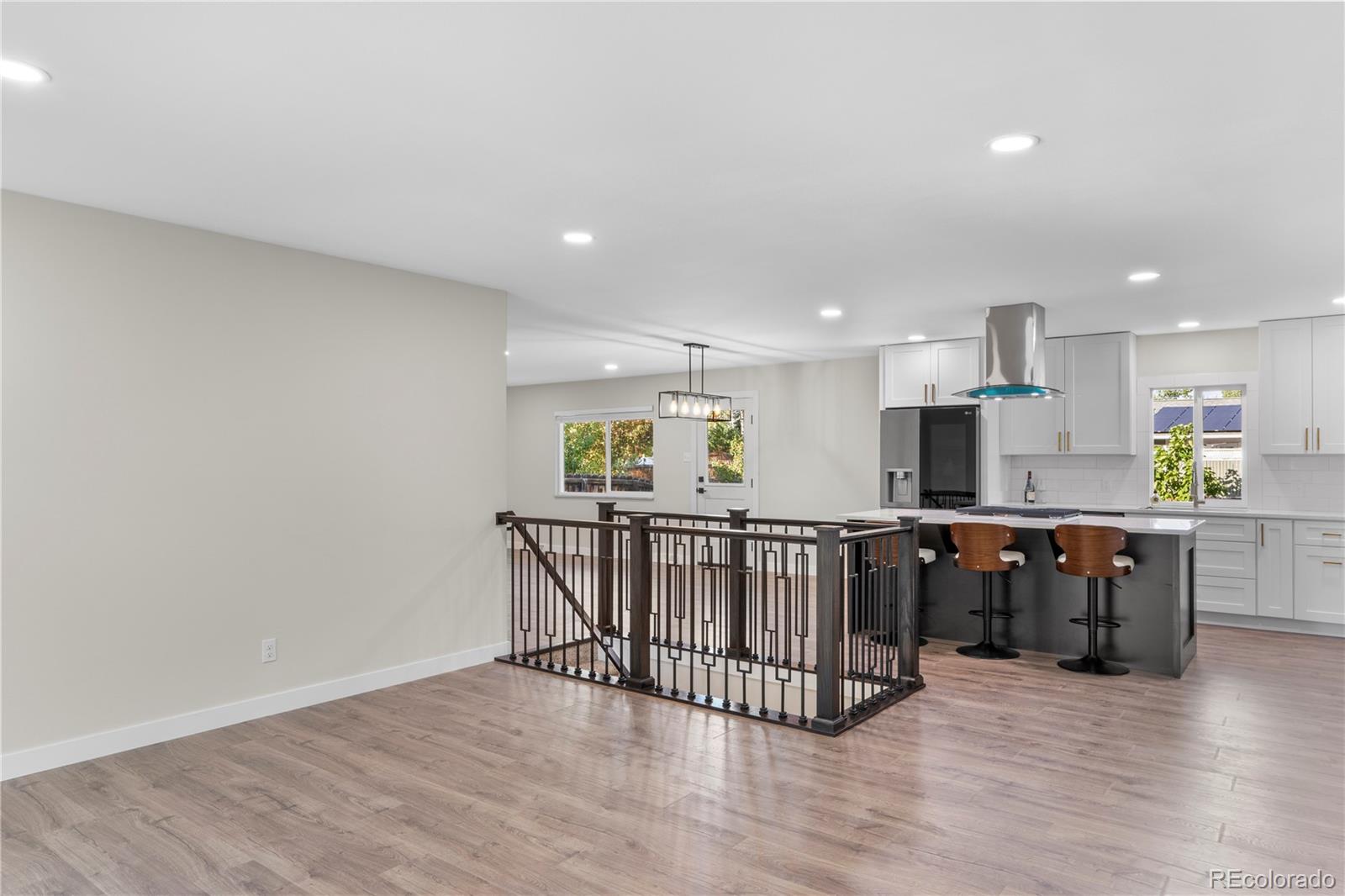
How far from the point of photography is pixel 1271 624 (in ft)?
20.4

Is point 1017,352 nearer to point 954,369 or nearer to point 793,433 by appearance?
point 954,369

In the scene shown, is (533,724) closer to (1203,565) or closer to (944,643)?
(944,643)

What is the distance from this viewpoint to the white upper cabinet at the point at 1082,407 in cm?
677

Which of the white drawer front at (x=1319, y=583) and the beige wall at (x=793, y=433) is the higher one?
the beige wall at (x=793, y=433)

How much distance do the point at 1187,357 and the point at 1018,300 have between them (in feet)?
7.78

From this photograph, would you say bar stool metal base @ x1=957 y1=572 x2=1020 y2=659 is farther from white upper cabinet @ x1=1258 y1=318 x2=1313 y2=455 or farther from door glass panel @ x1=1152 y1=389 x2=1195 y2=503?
white upper cabinet @ x1=1258 y1=318 x2=1313 y2=455

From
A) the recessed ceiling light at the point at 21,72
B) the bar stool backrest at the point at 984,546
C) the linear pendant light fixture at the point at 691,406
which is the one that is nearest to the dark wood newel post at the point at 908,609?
the bar stool backrest at the point at 984,546

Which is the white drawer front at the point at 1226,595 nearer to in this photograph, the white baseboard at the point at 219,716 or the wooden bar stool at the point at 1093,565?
the wooden bar stool at the point at 1093,565

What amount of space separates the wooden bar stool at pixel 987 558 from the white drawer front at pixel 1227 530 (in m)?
2.07

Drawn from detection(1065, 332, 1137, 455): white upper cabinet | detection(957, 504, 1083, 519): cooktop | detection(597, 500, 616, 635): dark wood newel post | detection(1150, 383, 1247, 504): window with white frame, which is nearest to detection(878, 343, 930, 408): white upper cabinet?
detection(1065, 332, 1137, 455): white upper cabinet

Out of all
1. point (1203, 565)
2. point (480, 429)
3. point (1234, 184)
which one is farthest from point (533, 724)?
point (1203, 565)

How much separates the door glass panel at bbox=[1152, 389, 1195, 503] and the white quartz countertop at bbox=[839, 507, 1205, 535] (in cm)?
162

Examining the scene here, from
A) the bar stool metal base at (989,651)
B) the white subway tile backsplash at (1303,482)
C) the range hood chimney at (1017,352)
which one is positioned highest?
the range hood chimney at (1017,352)

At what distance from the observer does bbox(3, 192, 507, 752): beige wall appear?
11.3 feet
